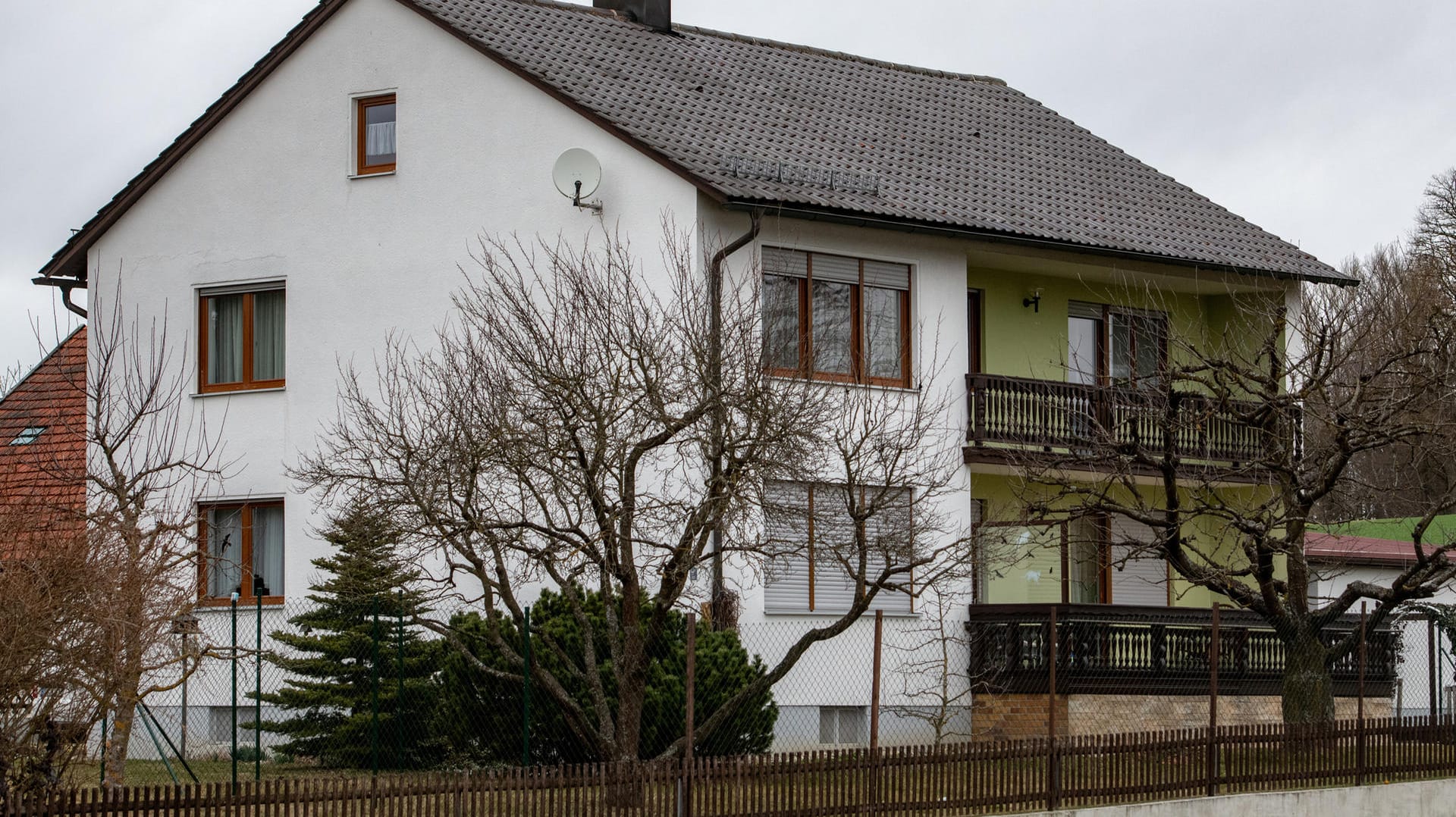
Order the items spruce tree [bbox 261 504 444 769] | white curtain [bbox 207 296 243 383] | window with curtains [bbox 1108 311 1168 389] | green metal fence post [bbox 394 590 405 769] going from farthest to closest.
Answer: window with curtains [bbox 1108 311 1168 389] → white curtain [bbox 207 296 243 383] → spruce tree [bbox 261 504 444 769] → green metal fence post [bbox 394 590 405 769]

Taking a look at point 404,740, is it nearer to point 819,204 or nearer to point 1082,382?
A: point 819,204

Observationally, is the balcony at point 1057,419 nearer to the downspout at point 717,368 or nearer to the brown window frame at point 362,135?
the downspout at point 717,368

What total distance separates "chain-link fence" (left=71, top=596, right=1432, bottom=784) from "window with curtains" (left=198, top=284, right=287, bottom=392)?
119 inches

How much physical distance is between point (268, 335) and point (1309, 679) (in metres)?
13.6

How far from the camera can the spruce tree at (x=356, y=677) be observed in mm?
18922

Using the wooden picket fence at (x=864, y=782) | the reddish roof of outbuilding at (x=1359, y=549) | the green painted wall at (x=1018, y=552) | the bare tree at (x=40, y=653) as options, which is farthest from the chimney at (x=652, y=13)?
the bare tree at (x=40, y=653)

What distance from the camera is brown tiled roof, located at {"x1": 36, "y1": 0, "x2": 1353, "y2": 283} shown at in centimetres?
2258

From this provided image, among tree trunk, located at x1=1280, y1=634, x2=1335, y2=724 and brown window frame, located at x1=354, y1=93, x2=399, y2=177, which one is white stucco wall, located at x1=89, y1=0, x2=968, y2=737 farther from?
tree trunk, located at x1=1280, y1=634, x2=1335, y2=724

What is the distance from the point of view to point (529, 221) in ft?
73.3

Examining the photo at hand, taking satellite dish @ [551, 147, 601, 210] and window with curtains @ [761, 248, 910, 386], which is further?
window with curtains @ [761, 248, 910, 386]

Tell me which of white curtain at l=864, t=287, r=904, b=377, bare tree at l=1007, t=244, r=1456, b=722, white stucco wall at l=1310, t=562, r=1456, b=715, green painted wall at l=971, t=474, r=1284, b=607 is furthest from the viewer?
green painted wall at l=971, t=474, r=1284, b=607

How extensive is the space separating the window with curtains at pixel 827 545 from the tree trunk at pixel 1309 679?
4.40 metres

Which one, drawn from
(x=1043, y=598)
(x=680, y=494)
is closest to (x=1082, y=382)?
(x=1043, y=598)

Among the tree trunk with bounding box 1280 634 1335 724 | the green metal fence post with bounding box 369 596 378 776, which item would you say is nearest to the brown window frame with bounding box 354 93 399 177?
the green metal fence post with bounding box 369 596 378 776
